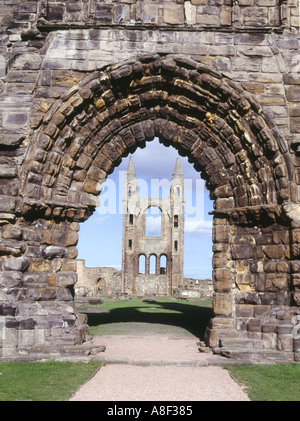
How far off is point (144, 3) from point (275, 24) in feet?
8.91

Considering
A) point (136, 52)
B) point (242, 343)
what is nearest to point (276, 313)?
point (242, 343)

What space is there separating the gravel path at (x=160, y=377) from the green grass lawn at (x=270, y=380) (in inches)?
5.6

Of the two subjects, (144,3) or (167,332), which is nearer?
(144,3)

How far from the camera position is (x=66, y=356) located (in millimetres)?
6852

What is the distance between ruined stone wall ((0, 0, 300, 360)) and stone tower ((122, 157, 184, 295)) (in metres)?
37.0

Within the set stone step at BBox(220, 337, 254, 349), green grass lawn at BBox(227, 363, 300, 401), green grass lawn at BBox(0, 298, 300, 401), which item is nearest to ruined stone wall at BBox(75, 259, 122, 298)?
stone step at BBox(220, 337, 254, 349)

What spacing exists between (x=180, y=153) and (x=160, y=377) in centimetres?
487

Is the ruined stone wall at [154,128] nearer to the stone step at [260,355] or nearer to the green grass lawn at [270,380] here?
the stone step at [260,355]

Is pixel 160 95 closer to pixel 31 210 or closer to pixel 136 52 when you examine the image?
pixel 136 52

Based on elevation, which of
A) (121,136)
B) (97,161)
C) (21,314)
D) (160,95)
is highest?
(160,95)

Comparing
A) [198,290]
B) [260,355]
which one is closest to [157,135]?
[260,355]

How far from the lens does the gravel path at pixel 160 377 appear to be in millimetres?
4777

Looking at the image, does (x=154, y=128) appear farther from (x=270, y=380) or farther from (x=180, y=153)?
(x=270, y=380)

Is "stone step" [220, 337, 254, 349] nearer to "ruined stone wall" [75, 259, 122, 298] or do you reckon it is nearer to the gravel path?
the gravel path
